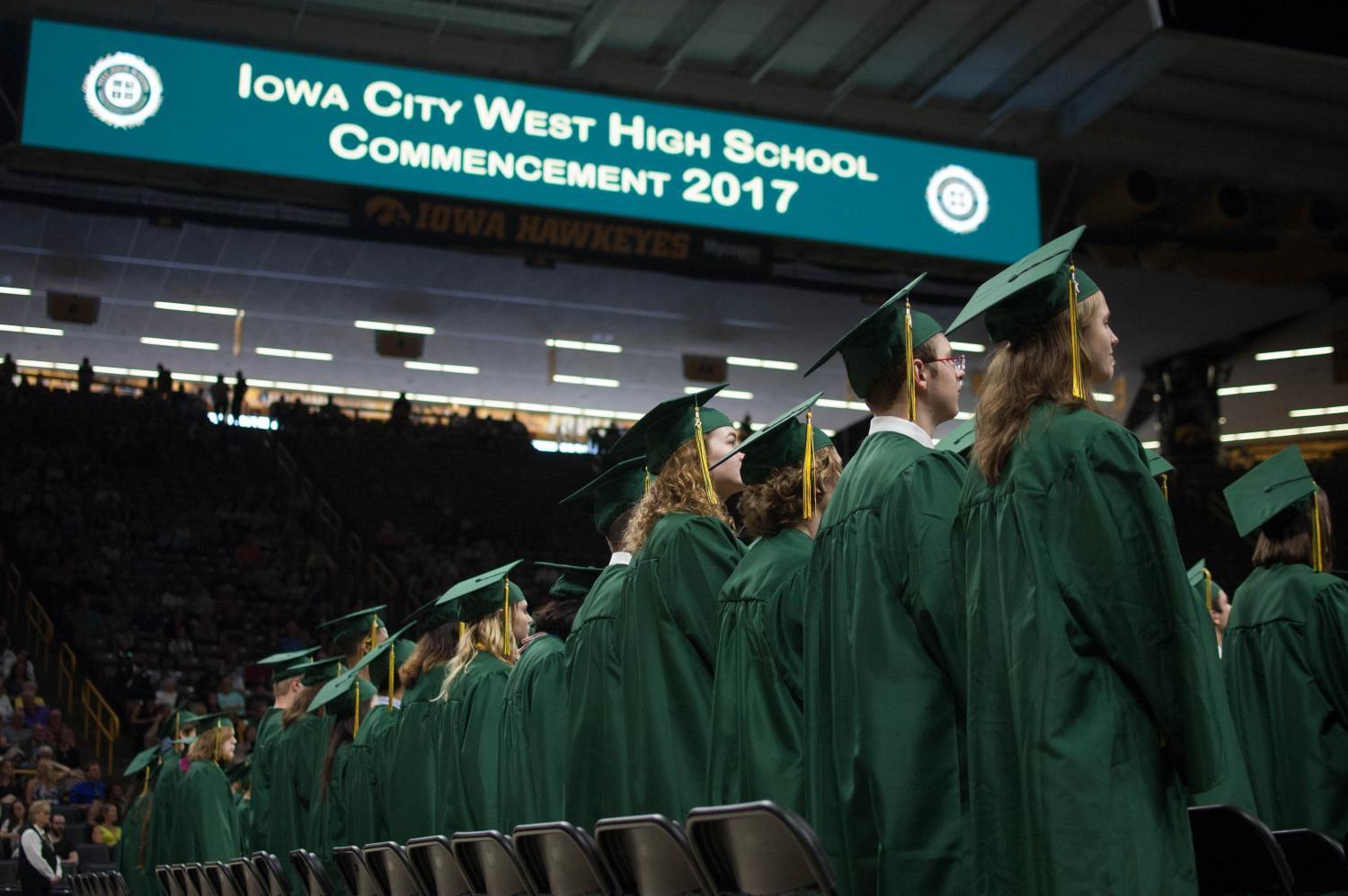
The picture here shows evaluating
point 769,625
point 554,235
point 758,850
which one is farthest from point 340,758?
point 554,235

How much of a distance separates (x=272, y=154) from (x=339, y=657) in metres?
7.60

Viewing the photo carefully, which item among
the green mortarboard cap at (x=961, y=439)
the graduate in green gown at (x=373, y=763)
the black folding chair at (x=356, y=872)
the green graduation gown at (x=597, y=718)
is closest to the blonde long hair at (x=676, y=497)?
the green graduation gown at (x=597, y=718)

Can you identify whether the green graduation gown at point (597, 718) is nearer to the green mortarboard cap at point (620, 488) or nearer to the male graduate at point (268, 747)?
the green mortarboard cap at point (620, 488)

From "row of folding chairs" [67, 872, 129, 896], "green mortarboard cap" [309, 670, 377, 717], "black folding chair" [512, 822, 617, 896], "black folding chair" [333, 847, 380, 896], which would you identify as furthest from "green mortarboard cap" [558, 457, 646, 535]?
"row of folding chairs" [67, 872, 129, 896]

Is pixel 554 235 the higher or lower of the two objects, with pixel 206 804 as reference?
higher

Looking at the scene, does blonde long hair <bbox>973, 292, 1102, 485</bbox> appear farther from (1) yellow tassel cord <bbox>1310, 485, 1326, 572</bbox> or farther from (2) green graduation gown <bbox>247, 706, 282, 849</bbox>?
(2) green graduation gown <bbox>247, 706, 282, 849</bbox>

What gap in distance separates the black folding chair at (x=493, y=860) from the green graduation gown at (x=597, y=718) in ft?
1.89

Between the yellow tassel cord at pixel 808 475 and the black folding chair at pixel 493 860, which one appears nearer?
the black folding chair at pixel 493 860

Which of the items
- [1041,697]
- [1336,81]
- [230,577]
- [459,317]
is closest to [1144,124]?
[1336,81]

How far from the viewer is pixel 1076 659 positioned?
262 centimetres

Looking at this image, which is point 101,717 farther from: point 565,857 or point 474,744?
point 565,857

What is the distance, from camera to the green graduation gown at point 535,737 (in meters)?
5.32

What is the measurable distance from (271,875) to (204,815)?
167 inches

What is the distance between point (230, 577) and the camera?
64.0 ft
